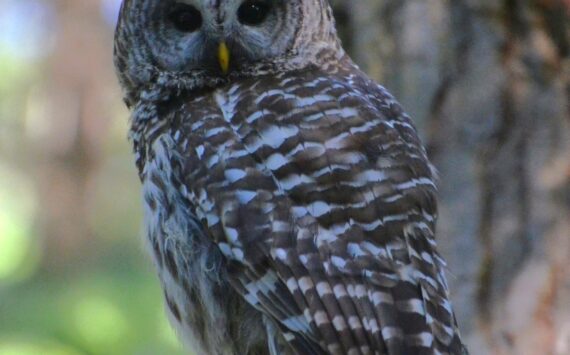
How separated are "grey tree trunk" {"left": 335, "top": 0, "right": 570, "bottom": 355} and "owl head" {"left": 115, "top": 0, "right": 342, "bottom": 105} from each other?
1.27 ft

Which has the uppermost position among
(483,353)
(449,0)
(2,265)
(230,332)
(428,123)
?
(449,0)

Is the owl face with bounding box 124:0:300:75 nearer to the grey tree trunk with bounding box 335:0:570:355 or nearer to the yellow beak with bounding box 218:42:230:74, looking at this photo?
the yellow beak with bounding box 218:42:230:74

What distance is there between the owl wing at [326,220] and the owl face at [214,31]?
1.54ft

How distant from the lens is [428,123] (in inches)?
164

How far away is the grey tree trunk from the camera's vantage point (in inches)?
159

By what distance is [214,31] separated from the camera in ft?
13.3

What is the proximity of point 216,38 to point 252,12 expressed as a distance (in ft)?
0.64

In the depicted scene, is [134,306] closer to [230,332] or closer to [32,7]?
[230,332]

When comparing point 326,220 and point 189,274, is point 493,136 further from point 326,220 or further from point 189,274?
point 189,274

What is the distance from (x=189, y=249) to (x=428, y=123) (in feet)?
3.91

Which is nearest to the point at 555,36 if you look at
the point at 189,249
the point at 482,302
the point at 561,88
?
the point at 561,88

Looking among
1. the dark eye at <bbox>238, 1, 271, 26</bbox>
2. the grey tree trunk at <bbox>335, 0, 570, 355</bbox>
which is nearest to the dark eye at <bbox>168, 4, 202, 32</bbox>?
the dark eye at <bbox>238, 1, 271, 26</bbox>

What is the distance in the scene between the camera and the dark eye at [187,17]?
411 centimetres

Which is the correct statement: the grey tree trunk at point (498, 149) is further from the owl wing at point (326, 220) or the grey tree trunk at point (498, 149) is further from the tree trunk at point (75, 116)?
the tree trunk at point (75, 116)
